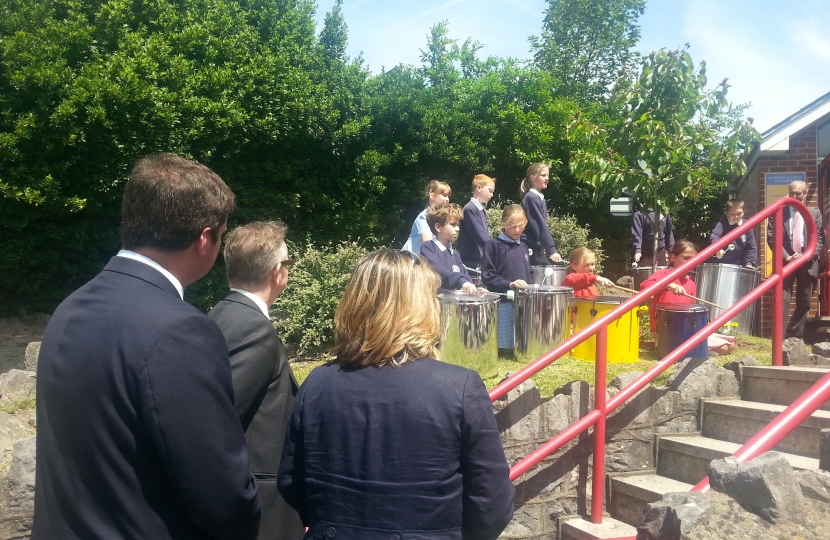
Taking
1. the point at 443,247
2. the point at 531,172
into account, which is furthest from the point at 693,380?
the point at 531,172

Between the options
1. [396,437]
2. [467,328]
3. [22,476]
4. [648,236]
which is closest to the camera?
[396,437]

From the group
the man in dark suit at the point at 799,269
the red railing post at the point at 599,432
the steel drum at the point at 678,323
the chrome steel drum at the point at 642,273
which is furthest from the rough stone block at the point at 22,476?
the chrome steel drum at the point at 642,273

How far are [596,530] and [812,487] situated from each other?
1441 millimetres

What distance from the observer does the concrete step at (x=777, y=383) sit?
4430 mm

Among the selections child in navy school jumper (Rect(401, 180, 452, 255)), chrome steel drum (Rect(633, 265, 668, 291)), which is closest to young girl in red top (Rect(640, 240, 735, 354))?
child in navy school jumper (Rect(401, 180, 452, 255))

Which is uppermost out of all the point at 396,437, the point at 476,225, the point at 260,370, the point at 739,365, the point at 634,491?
the point at 476,225

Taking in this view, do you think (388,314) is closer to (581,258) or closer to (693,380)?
(693,380)

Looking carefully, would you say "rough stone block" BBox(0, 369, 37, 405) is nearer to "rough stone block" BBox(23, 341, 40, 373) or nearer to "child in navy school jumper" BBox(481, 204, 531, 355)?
"rough stone block" BBox(23, 341, 40, 373)

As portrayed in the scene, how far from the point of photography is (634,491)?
4332 millimetres

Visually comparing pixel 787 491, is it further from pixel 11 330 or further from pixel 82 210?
pixel 11 330

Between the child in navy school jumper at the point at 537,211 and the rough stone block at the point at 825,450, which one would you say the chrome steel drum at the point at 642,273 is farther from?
the rough stone block at the point at 825,450

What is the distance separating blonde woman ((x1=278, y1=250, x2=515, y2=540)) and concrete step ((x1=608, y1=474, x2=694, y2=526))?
254cm

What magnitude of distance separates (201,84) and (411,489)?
38.5ft

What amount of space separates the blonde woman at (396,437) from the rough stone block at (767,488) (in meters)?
1.29
